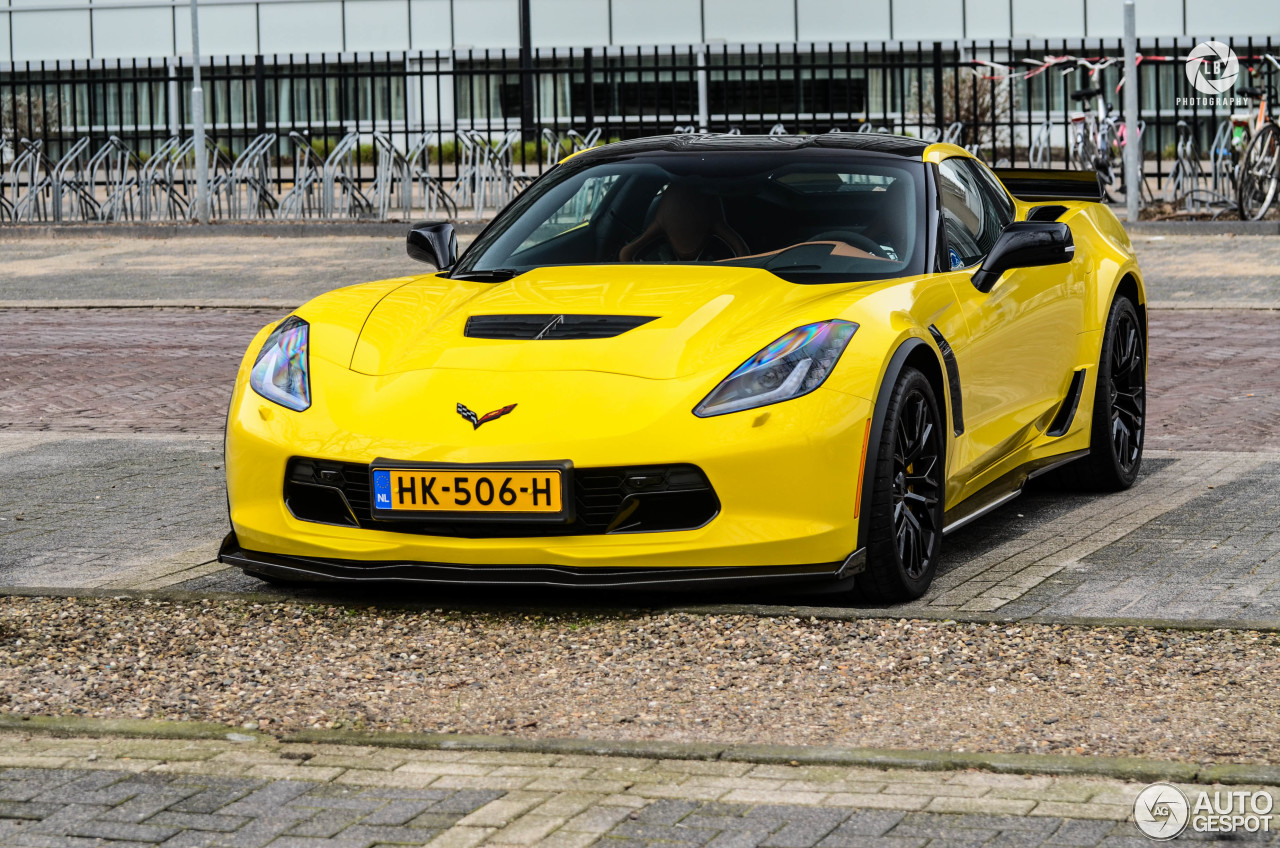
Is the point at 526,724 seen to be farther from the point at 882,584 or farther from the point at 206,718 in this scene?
the point at 882,584

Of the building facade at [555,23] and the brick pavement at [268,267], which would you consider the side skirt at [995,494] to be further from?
the building facade at [555,23]

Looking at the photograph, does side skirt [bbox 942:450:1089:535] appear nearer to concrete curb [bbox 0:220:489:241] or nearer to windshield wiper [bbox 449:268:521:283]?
windshield wiper [bbox 449:268:521:283]

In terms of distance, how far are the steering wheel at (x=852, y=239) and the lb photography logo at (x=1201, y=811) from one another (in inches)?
107

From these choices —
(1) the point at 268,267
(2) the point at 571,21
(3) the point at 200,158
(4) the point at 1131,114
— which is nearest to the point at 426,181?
(3) the point at 200,158

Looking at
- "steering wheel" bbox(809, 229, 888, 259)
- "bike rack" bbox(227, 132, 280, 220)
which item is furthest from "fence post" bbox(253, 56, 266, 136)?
"steering wheel" bbox(809, 229, 888, 259)

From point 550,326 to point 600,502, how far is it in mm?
662

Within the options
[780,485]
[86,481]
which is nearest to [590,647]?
[780,485]

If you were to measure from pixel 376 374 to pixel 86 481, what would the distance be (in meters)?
2.88

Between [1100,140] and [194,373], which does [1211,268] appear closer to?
[1100,140]

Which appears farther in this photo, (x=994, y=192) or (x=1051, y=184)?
(x=1051, y=184)

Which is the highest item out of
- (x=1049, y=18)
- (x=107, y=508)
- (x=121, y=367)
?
(x=1049, y=18)

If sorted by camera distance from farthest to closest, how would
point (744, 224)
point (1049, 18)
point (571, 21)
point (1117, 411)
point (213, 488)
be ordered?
point (571, 21) < point (1049, 18) < point (213, 488) < point (1117, 411) < point (744, 224)

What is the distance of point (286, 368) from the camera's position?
5539mm

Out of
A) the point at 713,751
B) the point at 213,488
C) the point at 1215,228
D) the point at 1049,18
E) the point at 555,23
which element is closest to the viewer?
the point at 713,751
